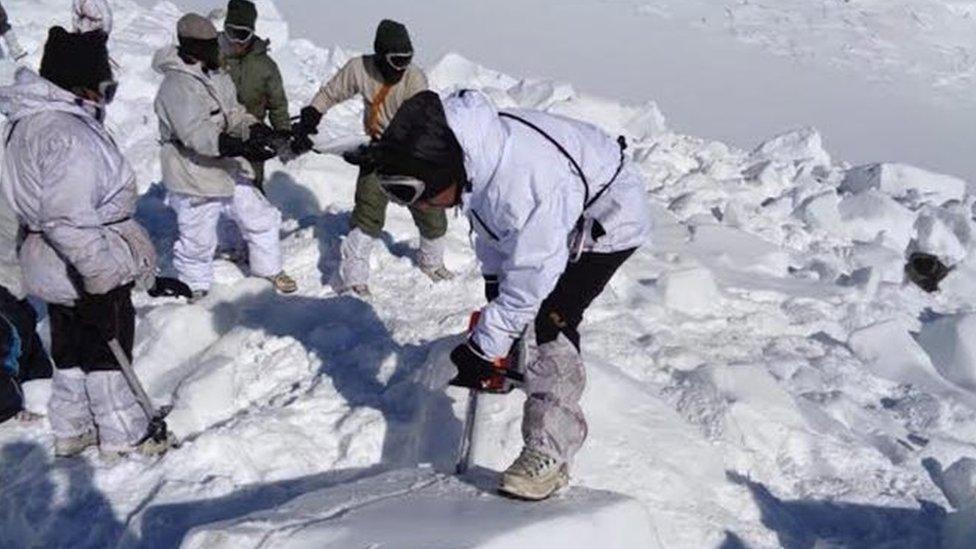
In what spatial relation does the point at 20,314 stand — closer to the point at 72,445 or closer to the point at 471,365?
A: the point at 72,445

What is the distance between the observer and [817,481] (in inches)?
170

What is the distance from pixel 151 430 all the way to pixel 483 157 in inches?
78.6

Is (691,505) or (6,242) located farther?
(6,242)

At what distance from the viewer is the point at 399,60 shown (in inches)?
197

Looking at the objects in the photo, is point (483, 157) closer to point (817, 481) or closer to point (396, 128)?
point (396, 128)

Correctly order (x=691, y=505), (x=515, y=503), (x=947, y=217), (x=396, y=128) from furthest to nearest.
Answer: (x=947, y=217), (x=691, y=505), (x=515, y=503), (x=396, y=128)

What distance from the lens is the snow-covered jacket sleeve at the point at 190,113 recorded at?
4.60 metres

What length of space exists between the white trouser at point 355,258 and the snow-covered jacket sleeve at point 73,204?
6.53ft

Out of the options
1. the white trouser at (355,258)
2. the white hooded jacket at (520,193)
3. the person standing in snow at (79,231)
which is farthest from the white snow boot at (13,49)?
the white hooded jacket at (520,193)

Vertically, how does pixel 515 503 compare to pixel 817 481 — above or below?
above

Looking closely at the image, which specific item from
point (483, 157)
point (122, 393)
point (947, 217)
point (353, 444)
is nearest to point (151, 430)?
point (122, 393)

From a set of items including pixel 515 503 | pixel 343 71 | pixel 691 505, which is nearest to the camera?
pixel 515 503

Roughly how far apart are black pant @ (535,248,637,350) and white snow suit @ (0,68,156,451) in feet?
5.19

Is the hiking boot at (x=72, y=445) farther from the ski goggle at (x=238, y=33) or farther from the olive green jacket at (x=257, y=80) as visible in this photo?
the ski goggle at (x=238, y=33)
